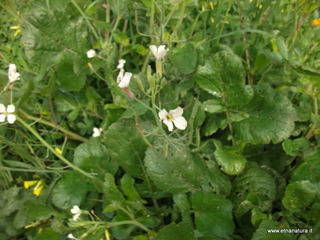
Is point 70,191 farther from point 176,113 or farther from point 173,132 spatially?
point 176,113

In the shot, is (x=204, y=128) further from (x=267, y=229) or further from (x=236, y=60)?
(x=267, y=229)

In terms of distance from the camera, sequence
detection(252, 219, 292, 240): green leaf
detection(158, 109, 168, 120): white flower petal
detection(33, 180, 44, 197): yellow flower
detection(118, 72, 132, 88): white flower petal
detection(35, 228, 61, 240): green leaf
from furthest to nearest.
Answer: detection(33, 180, 44, 197): yellow flower, detection(35, 228, 61, 240): green leaf, detection(252, 219, 292, 240): green leaf, detection(118, 72, 132, 88): white flower petal, detection(158, 109, 168, 120): white flower petal

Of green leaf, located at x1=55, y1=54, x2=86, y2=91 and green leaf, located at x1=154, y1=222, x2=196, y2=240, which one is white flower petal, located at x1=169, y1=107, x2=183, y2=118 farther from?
green leaf, located at x1=55, y1=54, x2=86, y2=91

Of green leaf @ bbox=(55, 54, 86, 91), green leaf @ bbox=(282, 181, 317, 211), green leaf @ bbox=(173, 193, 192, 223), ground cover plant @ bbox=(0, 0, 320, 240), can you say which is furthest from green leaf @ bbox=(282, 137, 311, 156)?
green leaf @ bbox=(55, 54, 86, 91)

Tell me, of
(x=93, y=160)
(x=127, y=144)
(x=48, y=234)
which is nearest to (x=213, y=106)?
(x=127, y=144)

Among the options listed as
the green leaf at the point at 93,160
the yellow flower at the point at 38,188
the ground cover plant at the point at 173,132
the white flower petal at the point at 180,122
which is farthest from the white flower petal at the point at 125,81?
the yellow flower at the point at 38,188

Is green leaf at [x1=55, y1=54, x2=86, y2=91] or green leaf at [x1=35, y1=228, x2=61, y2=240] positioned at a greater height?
green leaf at [x1=55, y1=54, x2=86, y2=91]

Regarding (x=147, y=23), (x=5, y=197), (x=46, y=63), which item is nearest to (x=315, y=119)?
(x=147, y=23)

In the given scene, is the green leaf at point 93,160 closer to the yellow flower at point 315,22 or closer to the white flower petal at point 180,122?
the white flower petal at point 180,122
